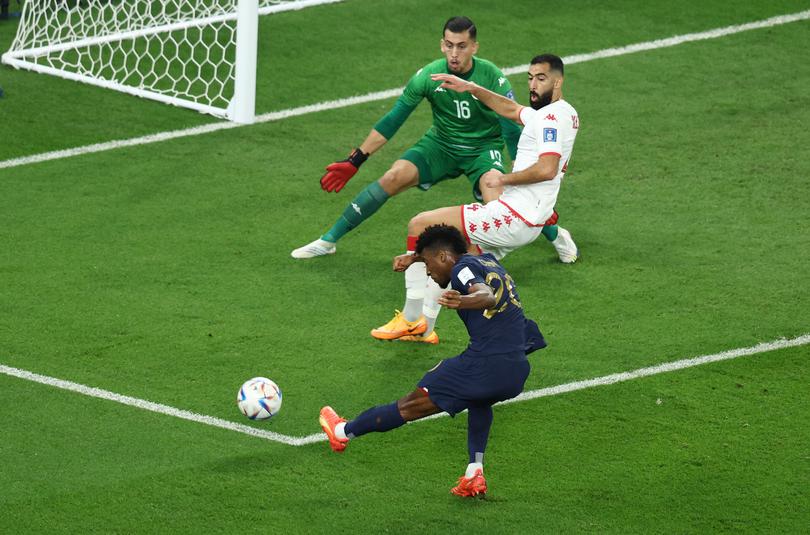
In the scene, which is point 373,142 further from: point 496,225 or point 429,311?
point 429,311

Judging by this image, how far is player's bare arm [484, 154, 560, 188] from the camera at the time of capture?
31.1ft

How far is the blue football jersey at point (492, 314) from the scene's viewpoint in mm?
7672

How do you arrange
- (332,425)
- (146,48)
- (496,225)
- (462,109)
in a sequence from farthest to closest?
(146,48) < (462,109) < (496,225) < (332,425)

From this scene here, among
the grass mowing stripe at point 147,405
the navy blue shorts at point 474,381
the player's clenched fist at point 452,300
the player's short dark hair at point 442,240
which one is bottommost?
the grass mowing stripe at point 147,405

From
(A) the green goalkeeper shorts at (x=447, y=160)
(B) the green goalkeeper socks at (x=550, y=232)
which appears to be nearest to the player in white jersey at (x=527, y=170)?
(A) the green goalkeeper shorts at (x=447, y=160)

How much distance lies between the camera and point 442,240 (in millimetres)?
7867

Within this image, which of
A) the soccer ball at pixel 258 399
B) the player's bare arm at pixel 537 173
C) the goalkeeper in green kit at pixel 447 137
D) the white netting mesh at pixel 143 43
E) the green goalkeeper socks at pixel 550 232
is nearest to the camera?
the soccer ball at pixel 258 399

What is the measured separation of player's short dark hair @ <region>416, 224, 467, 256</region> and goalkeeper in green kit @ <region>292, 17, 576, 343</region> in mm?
2458

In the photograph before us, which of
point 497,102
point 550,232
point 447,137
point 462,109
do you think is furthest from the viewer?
point 550,232

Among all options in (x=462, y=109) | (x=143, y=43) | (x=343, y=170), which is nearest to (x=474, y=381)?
(x=343, y=170)

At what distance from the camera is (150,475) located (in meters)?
8.09

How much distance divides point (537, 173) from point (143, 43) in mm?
6798

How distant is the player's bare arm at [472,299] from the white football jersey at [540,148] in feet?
7.10

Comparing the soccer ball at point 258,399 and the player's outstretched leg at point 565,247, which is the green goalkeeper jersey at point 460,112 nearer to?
the player's outstretched leg at point 565,247
